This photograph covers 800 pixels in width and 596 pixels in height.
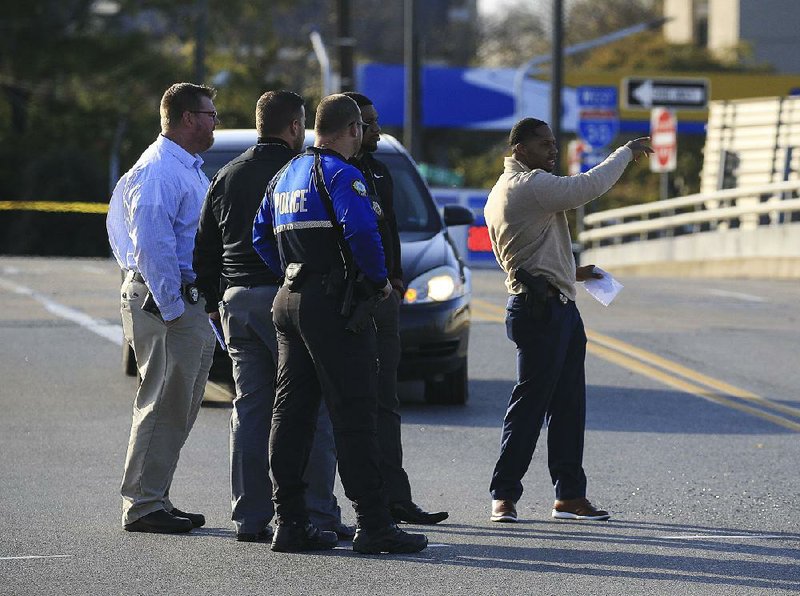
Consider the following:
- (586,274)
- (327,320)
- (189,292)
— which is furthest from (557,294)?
(189,292)

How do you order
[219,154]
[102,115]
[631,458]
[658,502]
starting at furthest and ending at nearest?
[102,115]
[219,154]
[631,458]
[658,502]

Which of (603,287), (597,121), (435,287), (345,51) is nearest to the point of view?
(603,287)

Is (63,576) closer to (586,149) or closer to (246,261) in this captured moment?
(246,261)

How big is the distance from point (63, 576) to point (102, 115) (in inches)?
1542

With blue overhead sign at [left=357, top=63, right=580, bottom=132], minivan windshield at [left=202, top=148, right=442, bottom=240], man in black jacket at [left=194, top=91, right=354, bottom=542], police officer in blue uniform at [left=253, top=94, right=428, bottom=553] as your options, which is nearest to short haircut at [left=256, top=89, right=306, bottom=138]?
man in black jacket at [left=194, top=91, right=354, bottom=542]

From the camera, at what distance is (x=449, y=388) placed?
11.9 metres

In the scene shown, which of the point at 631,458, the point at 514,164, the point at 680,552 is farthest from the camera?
the point at 631,458

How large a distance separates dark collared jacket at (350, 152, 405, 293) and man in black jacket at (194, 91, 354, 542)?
44 centimetres

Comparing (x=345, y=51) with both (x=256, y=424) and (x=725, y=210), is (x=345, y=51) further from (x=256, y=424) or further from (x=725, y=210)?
(x=256, y=424)

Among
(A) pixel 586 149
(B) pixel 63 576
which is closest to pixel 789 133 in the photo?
(A) pixel 586 149

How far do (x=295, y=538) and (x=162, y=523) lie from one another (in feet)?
2.51

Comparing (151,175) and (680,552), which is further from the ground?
(151,175)

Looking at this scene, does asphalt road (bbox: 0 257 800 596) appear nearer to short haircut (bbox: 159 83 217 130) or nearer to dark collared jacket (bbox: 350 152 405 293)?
dark collared jacket (bbox: 350 152 405 293)

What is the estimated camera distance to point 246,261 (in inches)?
289
